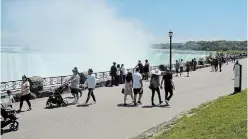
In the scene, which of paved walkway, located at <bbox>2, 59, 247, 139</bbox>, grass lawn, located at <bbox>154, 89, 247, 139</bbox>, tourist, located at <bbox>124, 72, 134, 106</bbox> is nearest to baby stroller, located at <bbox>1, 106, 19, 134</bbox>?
paved walkway, located at <bbox>2, 59, 247, 139</bbox>

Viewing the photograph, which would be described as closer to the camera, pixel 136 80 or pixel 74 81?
pixel 136 80

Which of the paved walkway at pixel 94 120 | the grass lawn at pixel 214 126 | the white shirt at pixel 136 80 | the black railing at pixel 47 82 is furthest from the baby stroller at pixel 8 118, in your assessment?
the black railing at pixel 47 82

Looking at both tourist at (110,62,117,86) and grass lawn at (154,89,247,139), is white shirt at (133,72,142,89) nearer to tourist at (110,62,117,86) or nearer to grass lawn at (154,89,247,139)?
grass lawn at (154,89,247,139)

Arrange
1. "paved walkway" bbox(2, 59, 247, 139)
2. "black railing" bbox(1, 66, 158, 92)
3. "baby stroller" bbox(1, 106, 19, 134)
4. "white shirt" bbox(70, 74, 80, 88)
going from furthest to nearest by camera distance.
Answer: "black railing" bbox(1, 66, 158, 92)
"white shirt" bbox(70, 74, 80, 88)
"baby stroller" bbox(1, 106, 19, 134)
"paved walkway" bbox(2, 59, 247, 139)

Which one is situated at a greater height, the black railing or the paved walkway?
the black railing

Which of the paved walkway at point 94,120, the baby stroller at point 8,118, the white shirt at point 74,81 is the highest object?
the white shirt at point 74,81

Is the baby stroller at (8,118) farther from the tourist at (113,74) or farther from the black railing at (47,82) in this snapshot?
the tourist at (113,74)

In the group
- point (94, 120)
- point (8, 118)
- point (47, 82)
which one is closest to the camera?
point (8, 118)

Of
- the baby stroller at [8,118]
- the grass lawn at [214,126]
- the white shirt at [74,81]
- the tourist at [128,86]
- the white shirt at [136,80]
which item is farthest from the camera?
the white shirt at [74,81]

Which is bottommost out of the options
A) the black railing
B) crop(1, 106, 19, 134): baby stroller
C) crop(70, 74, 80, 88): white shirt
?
crop(1, 106, 19, 134): baby stroller

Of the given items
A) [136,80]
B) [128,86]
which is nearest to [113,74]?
[128,86]

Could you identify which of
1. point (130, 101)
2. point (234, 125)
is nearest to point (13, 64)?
point (130, 101)

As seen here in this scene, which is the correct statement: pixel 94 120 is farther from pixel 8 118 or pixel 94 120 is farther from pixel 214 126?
pixel 214 126

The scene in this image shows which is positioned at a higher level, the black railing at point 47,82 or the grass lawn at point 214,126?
the black railing at point 47,82
